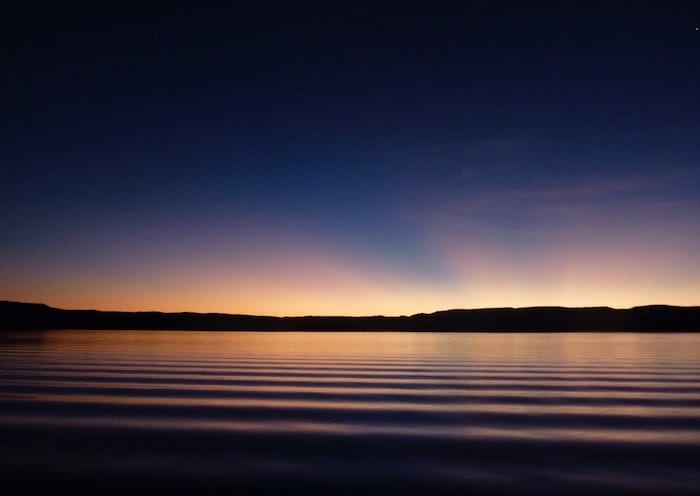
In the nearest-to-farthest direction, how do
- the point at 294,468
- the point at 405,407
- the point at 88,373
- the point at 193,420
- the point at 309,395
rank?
the point at 294,468 → the point at 193,420 → the point at 405,407 → the point at 309,395 → the point at 88,373

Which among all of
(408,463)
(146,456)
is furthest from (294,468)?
(146,456)

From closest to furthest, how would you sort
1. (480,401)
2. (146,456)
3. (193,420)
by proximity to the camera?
(146,456), (193,420), (480,401)

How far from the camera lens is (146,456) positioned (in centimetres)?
514

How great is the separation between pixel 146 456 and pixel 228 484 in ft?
4.01

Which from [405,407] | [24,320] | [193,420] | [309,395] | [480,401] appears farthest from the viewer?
[24,320]

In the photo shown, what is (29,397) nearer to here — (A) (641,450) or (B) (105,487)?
(B) (105,487)

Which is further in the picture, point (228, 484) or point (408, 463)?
point (408, 463)

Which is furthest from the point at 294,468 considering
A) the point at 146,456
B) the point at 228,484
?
the point at 146,456

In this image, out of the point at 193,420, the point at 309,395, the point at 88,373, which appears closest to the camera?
the point at 193,420

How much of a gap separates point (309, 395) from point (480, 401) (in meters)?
2.54

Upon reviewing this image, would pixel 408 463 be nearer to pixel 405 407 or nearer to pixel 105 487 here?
pixel 105 487

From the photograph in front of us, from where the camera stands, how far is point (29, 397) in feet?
29.1

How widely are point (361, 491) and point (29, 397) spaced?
6.71 m

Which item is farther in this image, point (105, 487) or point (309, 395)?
point (309, 395)
